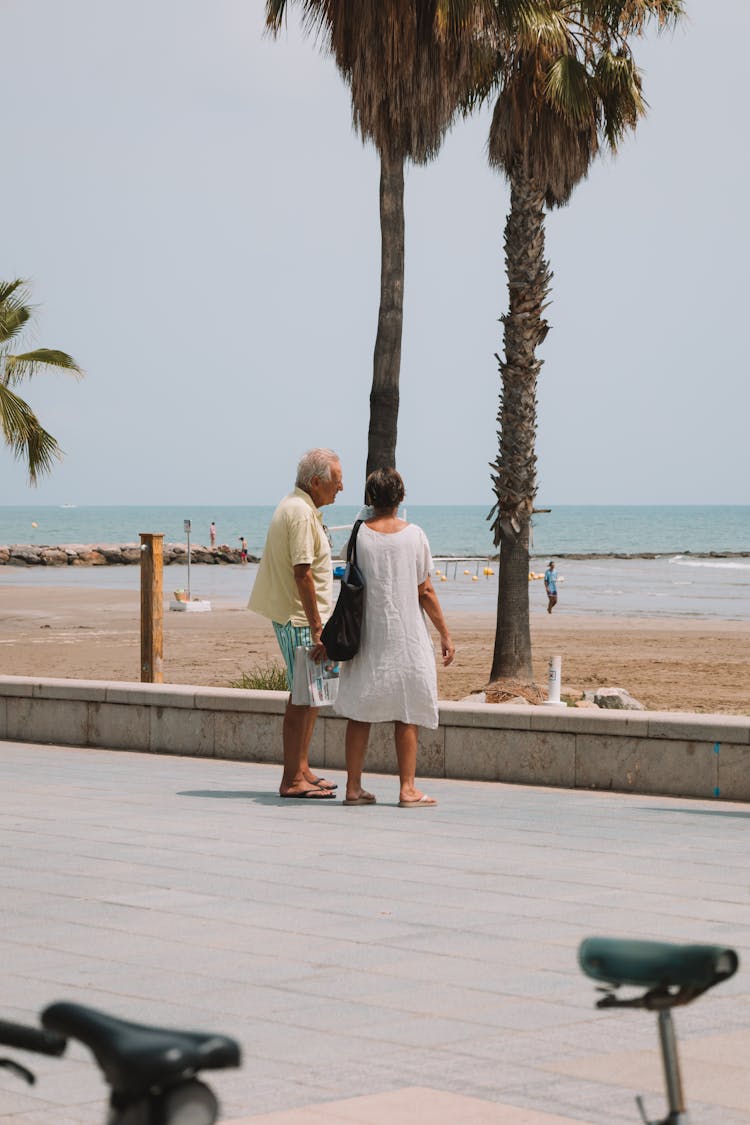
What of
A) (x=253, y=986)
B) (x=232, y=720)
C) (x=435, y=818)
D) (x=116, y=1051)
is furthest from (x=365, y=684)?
(x=116, y=1051)

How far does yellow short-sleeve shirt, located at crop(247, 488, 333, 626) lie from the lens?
8.99 m

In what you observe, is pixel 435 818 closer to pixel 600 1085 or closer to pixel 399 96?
pixel 600 1085

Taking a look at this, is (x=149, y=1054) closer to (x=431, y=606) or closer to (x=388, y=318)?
(x=431, y=606)

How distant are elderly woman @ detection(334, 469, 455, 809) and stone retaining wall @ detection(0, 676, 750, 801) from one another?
123cm

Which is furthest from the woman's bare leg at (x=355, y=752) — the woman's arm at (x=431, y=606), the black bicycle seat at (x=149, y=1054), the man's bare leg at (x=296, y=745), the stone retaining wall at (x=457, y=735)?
the black bicycle seat at (x=149, y=1054)

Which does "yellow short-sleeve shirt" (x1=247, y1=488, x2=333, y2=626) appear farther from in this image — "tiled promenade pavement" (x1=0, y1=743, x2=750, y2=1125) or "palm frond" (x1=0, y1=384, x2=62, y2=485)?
"palm frond" (x1=0, y1=384, x2=62, y2=485)

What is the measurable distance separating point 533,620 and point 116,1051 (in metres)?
38.0

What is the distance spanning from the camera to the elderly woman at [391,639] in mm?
8789

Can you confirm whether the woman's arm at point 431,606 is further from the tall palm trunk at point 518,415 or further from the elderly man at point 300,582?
the tall palm trunk at point 518,415

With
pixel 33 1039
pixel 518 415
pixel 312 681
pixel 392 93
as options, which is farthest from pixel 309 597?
pixel 518 415

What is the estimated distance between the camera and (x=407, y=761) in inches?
352

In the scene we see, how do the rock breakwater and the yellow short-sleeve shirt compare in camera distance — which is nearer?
the yellow short-sleeve shirt

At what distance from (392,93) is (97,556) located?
219 feet

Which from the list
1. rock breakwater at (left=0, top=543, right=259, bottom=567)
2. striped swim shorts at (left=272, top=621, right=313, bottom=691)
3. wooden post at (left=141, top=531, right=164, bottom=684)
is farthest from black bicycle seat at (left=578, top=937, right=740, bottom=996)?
rock breakwater at (left=0, top=543, right=259, bottom=567)
